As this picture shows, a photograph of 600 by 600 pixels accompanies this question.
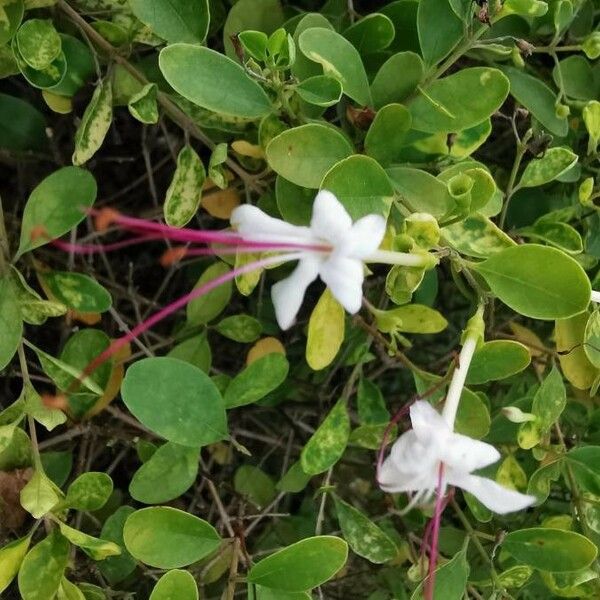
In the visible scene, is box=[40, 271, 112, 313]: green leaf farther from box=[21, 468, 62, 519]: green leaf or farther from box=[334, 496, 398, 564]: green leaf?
box=[334, 496, 398, 564]: green leaf

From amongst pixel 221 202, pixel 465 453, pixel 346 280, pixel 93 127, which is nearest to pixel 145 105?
pixel 93 127

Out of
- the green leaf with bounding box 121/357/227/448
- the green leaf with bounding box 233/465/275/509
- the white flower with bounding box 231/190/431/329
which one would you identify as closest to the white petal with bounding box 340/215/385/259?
the white flower with bounding box 231/190/431/329

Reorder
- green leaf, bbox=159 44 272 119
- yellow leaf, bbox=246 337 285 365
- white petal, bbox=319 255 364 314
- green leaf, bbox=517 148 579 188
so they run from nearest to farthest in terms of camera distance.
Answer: white petal, bbox=319 255 364 314 → green leaf, bbox=159 44 272 119 → green leaf, bbox=517 148 579 188 → yellow leaf, bbox=246 337 285 365

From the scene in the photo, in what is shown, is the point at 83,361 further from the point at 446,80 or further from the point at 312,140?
the point at 446,80

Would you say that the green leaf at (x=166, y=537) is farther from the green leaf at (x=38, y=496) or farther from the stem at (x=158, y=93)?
the stem at (x=158, y=93)

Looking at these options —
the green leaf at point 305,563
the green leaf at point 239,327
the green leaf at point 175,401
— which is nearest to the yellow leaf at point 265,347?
the green leaf at point 239,327

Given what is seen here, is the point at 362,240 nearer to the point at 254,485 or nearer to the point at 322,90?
the point at 322,90
